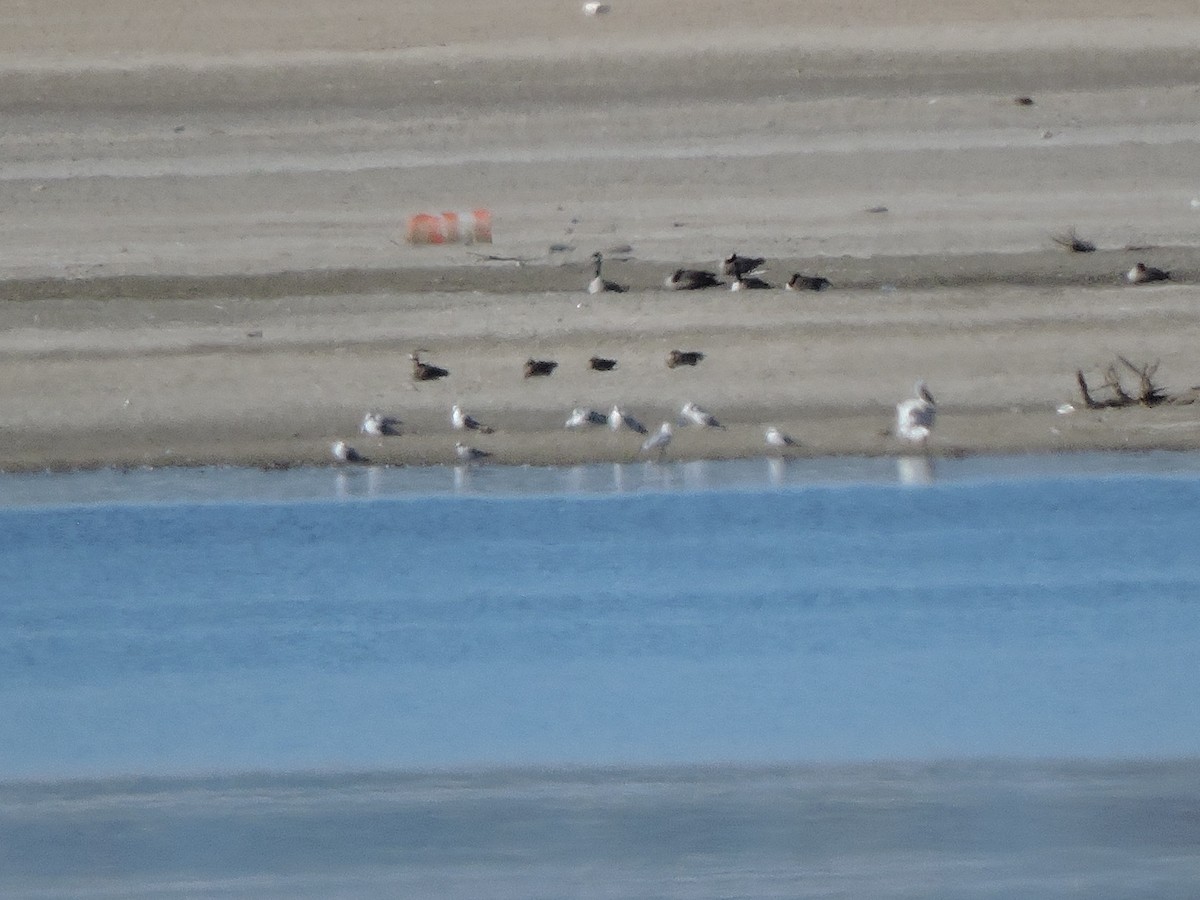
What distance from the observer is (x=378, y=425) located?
11656mm

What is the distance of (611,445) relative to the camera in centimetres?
1150

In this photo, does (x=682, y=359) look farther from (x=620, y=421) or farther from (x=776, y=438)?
(x=776, y=438)

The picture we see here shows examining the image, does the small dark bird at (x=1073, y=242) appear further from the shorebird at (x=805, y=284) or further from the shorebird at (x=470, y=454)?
the shorebird at (x=470, y=454)

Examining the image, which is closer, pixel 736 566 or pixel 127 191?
pixel 736 566

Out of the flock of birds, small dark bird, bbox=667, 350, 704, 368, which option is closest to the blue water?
the flock of birds

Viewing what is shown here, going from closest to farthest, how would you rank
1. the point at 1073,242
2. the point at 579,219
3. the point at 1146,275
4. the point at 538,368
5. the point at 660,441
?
the point at 660,441 < the point at 538,368 < the point at 1146,275 < the point at 1073,242 < the point at 579,219

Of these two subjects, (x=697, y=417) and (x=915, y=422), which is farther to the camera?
(x=697, y=417)

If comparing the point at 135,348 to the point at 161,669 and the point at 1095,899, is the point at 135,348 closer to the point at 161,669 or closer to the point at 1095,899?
the point at 161,669

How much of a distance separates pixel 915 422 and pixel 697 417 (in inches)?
44.7

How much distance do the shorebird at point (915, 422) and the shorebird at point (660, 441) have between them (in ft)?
3.97

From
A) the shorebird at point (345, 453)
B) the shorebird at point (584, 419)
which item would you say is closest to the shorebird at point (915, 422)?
the shorebird at point (584, 419)

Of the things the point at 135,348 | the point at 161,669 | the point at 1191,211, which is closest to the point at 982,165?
the point at 1191,211

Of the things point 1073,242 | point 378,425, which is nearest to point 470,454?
point 378,425

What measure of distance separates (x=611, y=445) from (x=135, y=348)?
307cm
